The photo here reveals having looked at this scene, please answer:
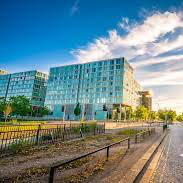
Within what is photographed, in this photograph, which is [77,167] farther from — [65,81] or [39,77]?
[39,77]

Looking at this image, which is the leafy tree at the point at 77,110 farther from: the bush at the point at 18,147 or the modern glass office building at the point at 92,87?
the bush at the point at 18,147

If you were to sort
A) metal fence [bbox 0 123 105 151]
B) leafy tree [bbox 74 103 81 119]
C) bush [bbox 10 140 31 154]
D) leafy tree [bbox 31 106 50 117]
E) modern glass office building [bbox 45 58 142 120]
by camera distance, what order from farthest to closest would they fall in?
1. leafy tree [bbox 31 106 50 117]
2. leafy tree [bbox 74 103 81 119]
3. modern glass office building [bbox 45 58 142 120]
4. metal fence [bbox 0 123 105 151]
5. bush [bbox 10 140 31 154]

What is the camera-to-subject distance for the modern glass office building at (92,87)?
270 ft

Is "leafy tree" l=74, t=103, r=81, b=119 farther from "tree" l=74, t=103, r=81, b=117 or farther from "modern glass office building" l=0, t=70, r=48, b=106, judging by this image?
"modern glass office building" l=0, t=70, r=48, b=106

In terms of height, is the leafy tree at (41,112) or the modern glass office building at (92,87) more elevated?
the modern glass office building at (92,87)

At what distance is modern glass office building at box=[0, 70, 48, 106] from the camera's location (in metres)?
114

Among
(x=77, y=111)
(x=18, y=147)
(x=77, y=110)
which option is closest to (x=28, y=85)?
(x=77, y=110)

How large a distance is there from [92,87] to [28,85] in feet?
164

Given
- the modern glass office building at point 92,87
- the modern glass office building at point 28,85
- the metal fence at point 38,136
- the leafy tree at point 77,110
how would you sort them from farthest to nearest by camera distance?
1. the modern glass office building at point 28,85
2. the leafy tree at point 77,110
3. the modern glass office building at point 92,87
4. the metal fence at point 38,136

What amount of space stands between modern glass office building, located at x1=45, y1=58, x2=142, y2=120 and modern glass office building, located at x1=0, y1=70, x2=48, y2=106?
16.3 m

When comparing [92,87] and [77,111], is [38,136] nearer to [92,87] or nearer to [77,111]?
[77,111]

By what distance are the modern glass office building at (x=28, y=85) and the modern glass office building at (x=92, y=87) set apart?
16.3 metres

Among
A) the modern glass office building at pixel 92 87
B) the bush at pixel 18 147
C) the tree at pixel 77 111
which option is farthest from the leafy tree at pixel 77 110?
the bush at pixel 18 147

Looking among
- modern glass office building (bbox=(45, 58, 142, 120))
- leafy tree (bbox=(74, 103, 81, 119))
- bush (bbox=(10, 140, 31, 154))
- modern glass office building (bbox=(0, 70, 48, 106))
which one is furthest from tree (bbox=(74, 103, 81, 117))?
bush (bbox=(10, 140, 31, 154))
